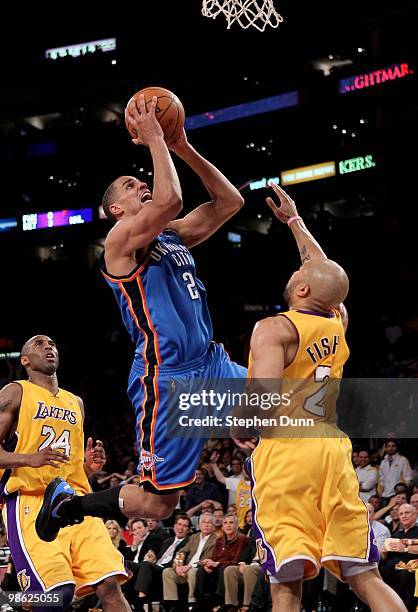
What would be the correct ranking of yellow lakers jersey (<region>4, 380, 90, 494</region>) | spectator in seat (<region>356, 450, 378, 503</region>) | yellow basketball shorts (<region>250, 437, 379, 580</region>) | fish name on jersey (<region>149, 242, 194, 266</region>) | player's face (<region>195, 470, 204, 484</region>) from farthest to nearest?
player's face (<region>195, 470, 204, 484</region>) < spectator in seat (<region>356, 450, 378, 503</region>) < yellow lakers jersey (<region>4, 380, 90, 494</region>) < fish name on jersey (<region>149, 242, 194, 266</region>) < yellow basketball shorts (<region>250, 437, 379, 580</region>)

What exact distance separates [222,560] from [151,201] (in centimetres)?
556

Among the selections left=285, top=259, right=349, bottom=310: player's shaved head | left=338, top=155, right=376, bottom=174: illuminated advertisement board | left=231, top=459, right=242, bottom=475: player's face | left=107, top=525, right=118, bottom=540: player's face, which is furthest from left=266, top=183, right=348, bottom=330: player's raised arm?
left=338, top=155, right=376, bottom=174: illuminated advertisement board

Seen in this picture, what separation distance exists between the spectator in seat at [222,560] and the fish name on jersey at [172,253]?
4.88m

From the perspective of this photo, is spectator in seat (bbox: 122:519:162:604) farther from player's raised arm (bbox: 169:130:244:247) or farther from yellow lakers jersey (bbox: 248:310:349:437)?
yellow lakers jersey (bbox: 248:310:349:437)

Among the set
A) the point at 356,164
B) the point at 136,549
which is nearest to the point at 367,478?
the point at 136,549

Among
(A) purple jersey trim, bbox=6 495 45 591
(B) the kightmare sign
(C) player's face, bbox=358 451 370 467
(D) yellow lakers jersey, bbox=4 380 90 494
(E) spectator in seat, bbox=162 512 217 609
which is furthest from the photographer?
(B) the kightmare sign

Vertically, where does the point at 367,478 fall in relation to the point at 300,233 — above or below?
below

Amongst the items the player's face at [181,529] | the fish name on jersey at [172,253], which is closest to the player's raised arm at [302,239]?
the fish name on jersey at [172,253]

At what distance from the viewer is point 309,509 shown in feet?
12.3

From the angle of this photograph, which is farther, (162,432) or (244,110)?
(244,110)

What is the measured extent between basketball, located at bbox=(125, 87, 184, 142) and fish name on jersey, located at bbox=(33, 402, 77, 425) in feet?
6.70

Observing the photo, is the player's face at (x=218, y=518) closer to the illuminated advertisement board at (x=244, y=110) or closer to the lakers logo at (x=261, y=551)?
the lakers logo at (x=261, y=551)

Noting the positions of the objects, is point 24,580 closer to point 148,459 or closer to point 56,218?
point 148,459

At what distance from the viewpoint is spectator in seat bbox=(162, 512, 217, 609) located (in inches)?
361
